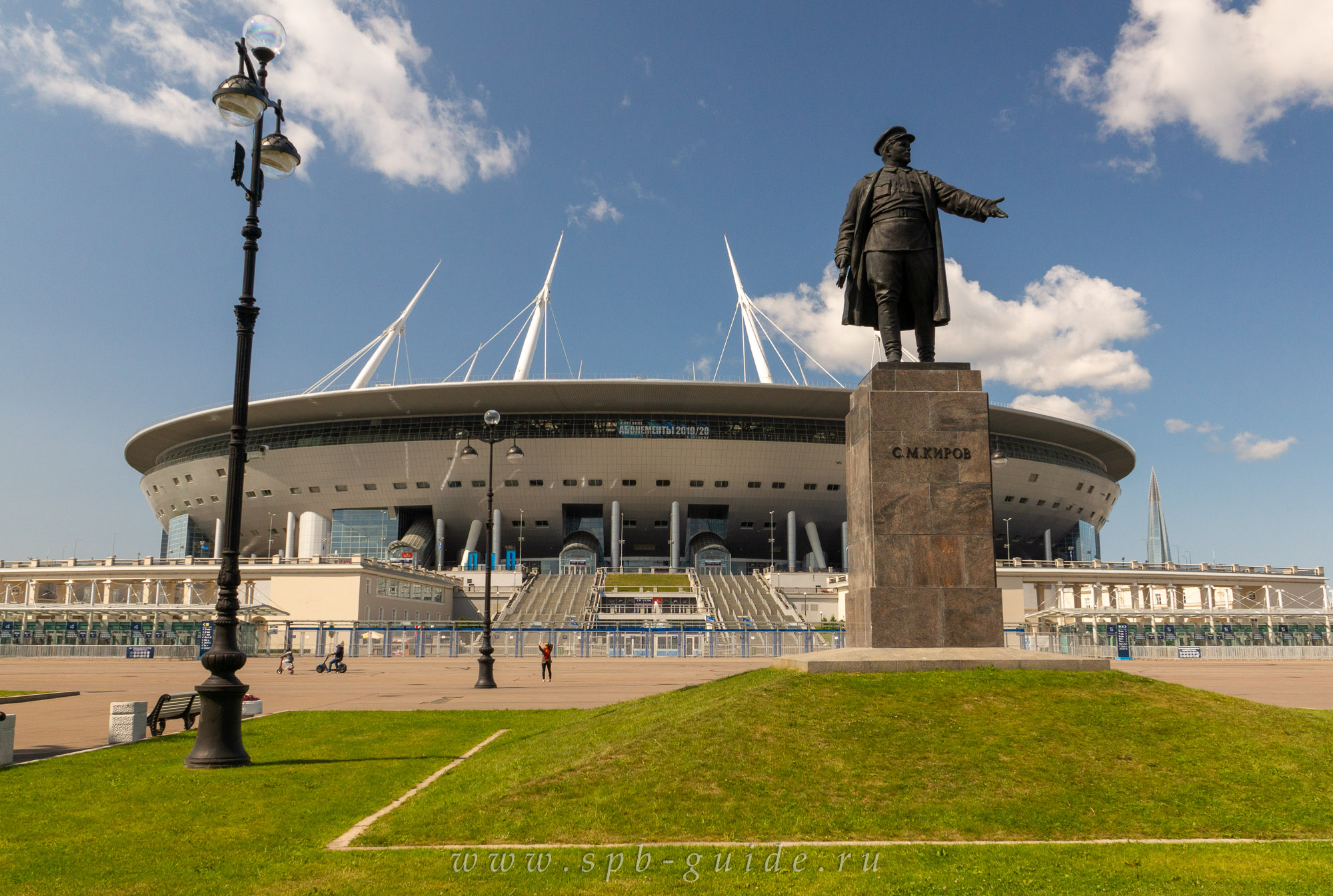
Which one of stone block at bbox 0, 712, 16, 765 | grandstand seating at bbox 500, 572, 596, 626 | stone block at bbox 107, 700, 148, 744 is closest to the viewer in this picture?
stone block at bbox 0, 712, 16, 765

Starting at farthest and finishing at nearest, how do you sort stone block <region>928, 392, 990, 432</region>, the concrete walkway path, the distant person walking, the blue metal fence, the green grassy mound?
1. the blue metal fence
2. the distant person walking
3. the concrete walkway path
4. stone block <region>928, 392, 990, 432</region>
5. the green grassy mound

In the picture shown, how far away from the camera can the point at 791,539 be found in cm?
9244

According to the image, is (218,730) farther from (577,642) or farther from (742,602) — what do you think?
(742,602)

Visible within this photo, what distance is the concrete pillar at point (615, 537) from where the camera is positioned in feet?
293

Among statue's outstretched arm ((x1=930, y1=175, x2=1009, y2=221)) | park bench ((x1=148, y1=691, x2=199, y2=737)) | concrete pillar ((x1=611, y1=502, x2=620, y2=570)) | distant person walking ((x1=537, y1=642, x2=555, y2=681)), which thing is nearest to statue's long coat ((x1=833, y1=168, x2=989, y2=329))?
statue's outstretched arm ((x1=930, y1=175, x2=1009, y2=221))

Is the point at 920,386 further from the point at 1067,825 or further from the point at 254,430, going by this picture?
the point at 254,430

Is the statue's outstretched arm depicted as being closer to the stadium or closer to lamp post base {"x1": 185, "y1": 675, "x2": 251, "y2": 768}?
lamp post base {"x1": 185, "y1": 675, "x2": 251, "y2": 768}

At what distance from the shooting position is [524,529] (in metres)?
97.8

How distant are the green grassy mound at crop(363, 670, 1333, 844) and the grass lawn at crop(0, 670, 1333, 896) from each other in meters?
0.03

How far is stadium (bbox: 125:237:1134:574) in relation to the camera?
84.7 m

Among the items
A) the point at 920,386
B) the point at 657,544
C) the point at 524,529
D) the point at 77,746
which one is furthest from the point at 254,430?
the point at 920,386

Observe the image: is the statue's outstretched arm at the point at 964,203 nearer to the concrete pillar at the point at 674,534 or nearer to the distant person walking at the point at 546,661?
the distant person walking at the point at 546,661

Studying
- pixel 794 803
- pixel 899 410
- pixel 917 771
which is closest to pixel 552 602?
pixel 899 410

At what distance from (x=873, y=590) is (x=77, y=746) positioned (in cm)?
1200
